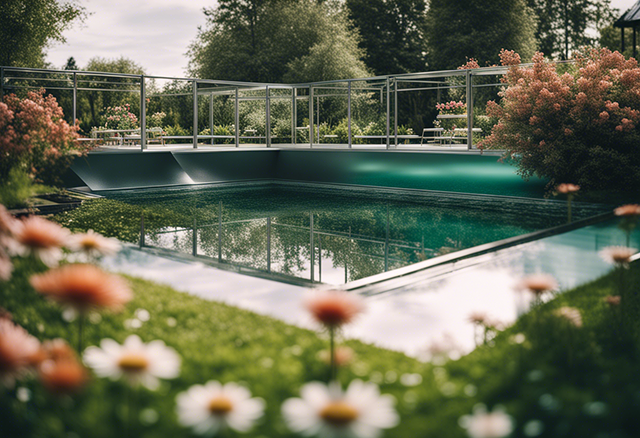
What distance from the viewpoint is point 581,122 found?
9438 mm

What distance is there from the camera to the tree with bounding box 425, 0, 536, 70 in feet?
96.0

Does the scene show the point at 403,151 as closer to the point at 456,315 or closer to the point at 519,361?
the point at 456,315

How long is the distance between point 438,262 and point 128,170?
886 cm

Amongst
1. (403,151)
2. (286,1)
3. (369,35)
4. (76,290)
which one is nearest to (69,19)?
(286,1)

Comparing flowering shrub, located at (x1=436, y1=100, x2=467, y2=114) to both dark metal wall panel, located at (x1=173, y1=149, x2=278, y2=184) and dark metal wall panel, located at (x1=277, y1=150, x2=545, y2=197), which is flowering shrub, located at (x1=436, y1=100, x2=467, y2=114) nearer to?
dark metal wall panel, located at (x1=277, y1=150, x2=545, y2=197)

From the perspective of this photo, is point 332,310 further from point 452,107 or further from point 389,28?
point 389,28

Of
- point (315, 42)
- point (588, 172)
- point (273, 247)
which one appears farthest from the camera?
point (315, 42)

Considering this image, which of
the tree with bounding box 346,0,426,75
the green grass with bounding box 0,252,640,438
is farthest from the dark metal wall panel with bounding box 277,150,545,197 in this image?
the tree with bounding box 346,0,426,75

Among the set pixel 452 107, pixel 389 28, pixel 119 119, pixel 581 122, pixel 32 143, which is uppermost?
pixel 389 28

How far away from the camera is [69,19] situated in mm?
30141

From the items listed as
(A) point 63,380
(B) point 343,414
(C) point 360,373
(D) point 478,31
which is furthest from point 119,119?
(D) point 478,31

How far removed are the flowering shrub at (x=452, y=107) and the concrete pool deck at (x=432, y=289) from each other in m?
8.70

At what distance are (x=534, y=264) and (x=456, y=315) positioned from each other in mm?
1405

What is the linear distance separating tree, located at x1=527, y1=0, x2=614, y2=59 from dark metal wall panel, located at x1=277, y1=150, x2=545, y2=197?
2490cm
